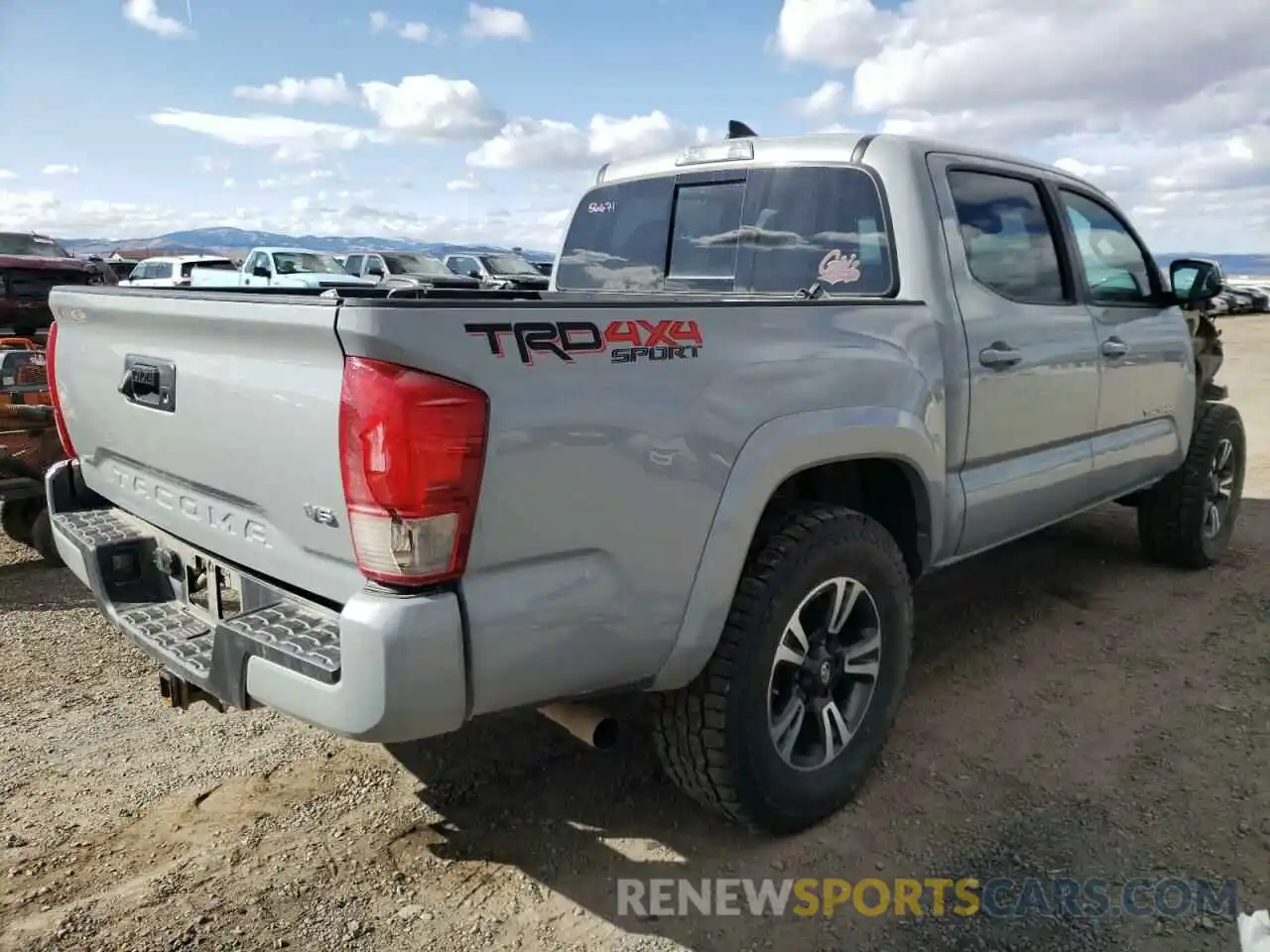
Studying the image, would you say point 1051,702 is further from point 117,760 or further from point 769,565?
point 117,760

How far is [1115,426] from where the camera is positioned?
421 cm

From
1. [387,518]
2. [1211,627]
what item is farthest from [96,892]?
[1211,627]

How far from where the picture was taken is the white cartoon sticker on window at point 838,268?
3289 mm

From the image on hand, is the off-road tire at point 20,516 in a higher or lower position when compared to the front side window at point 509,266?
lower

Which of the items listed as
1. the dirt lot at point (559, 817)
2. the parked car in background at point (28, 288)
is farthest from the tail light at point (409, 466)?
the parked car in background at point (28, 288)

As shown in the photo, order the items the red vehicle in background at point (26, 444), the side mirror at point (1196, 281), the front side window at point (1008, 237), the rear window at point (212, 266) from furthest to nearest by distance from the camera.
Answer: the rear window at point (212, 266)
the red vehicle in background at point (26, 444)
the side mirror at point (1196, 281)
the front side window at point (1008, 237)

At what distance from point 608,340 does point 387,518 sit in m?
0.62

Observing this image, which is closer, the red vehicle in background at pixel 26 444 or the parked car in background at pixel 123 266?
the red vehicle in background at pixel 26 444

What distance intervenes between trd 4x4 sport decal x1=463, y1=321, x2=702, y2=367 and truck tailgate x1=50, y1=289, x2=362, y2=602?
32 cm

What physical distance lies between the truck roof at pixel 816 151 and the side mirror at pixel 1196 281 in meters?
1.01

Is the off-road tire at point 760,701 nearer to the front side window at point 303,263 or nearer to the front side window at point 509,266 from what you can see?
the front side window at point 303,263

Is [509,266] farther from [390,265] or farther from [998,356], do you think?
[998,356]

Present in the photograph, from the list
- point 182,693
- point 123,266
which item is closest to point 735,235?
point 182,693

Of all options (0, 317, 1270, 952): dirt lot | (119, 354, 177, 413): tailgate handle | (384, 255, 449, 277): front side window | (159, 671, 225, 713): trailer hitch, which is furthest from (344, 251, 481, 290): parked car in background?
(159, 671, 225, 713): trailer hitch
